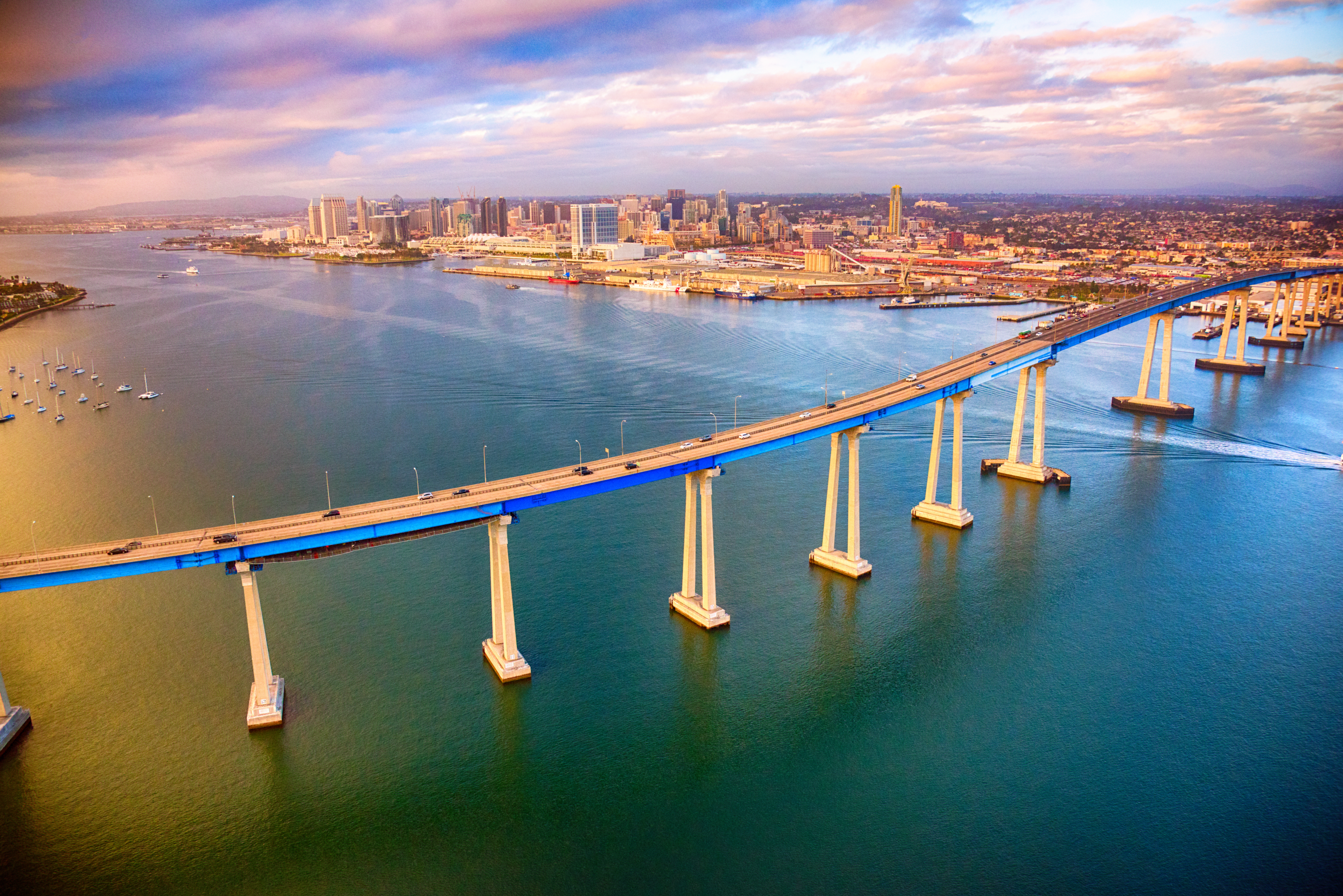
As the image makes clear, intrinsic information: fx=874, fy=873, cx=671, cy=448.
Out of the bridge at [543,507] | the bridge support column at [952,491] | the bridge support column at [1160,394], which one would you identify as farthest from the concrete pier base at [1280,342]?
the bridge support column at [952,491]

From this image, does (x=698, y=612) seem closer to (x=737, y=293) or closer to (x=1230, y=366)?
(x=1230, y=366)

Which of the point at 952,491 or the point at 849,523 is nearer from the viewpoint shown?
the point at 849,523

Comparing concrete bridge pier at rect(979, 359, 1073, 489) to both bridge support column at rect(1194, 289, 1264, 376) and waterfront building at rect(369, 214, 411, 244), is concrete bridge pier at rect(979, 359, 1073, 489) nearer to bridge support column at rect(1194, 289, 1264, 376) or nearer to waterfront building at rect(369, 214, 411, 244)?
bridge support column at rect(1194, 289, 1264, 376)

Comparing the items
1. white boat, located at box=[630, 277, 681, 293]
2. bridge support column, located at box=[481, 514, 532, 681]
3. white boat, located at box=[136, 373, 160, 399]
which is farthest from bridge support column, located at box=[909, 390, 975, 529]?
white boat, located at box=[630, 277, 681, 293]

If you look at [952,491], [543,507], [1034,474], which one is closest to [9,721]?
[543,507]

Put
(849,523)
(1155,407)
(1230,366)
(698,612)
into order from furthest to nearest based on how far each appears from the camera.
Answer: (1230,366), (1155,407), (849,523), (698,612)

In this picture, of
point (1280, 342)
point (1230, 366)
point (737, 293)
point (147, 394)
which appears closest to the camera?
point (147, 394)
